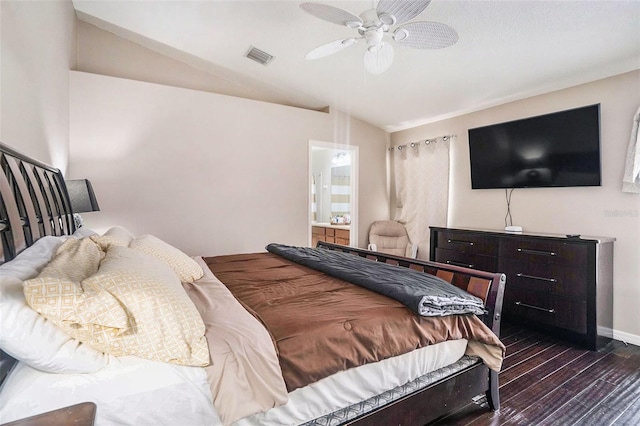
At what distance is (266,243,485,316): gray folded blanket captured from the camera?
4.91 feet

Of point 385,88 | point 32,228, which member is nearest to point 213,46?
point 385,88

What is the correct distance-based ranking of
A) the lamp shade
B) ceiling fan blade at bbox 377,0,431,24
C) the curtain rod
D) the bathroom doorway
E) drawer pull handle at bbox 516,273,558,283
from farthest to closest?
the bathroom doorway → the curtain rod → drawer pull handle at bbox 516,273,558,283 → the lamp shade → ceiling fan blade at bbox 377,0,431,24

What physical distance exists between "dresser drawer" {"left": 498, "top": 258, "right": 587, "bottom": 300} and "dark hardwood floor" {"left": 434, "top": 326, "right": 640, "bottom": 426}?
0.46 metres

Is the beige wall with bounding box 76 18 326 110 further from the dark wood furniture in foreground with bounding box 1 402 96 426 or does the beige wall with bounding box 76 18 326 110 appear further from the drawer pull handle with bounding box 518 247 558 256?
the dark wood furniture in foreground with bounding box 1 402 96 426

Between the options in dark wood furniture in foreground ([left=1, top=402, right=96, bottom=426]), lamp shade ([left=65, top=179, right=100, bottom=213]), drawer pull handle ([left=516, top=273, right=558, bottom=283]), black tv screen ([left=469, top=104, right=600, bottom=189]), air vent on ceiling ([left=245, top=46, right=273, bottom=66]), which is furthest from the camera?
air vent on ceiling ([left=245, top=46, right=273, bottom=66])

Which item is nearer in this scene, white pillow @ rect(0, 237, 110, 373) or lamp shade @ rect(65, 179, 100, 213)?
white pillow @ rect(0, 237, 110, 373)

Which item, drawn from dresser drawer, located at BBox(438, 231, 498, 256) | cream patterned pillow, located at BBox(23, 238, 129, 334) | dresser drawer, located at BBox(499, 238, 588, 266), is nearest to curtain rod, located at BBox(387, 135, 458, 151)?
dresser drawer, located at BBox(438, 231, 498, 256)

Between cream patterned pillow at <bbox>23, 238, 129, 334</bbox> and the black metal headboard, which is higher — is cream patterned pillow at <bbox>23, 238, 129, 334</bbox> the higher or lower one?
the lower one

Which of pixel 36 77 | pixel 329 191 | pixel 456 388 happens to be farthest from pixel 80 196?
pixel 329 191

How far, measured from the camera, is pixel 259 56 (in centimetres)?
349

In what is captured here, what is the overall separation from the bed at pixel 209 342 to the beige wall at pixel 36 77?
225mm

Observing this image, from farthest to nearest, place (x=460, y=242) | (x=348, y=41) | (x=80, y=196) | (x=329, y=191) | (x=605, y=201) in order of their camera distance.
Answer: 1. (x=329, y=191)
2. (x=460, y=242)
3. (x=605, y=201)
4. (x=80, y=196)
5. (x=348, y=41)

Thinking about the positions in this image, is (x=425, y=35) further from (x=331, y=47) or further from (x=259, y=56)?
(x=259, y=56)

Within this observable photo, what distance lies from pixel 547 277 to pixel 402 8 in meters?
2.59
